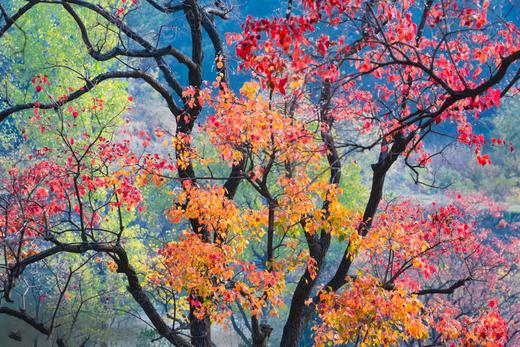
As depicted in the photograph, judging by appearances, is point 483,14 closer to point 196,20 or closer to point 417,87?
point 417,87

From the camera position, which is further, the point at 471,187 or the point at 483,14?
the point at 471,187

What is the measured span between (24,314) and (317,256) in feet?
13.8

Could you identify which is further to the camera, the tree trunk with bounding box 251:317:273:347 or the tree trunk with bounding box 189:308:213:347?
the tree trunk with bounding box 189:308:213:347

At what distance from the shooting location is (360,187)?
21.0m

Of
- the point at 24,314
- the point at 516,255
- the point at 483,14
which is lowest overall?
the point at 24,314

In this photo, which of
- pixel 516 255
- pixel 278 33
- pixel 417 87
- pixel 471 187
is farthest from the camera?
pixel 471 187

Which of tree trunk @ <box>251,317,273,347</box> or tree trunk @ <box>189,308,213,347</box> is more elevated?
tree trunk @ <box>189,308,213,347</box>

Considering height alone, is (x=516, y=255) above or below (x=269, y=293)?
above

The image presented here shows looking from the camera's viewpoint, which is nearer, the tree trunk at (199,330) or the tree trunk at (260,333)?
the tree trunk at (260,333)

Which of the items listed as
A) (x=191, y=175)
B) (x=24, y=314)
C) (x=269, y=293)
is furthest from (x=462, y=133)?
(x=24, y=314)

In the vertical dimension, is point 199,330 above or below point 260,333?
above

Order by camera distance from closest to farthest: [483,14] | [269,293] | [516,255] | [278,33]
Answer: [278,33]
[483,14]
[269,293]
[516,255]

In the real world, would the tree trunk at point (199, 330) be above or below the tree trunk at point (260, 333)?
above

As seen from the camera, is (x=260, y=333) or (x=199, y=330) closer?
(x=260, y=333)
